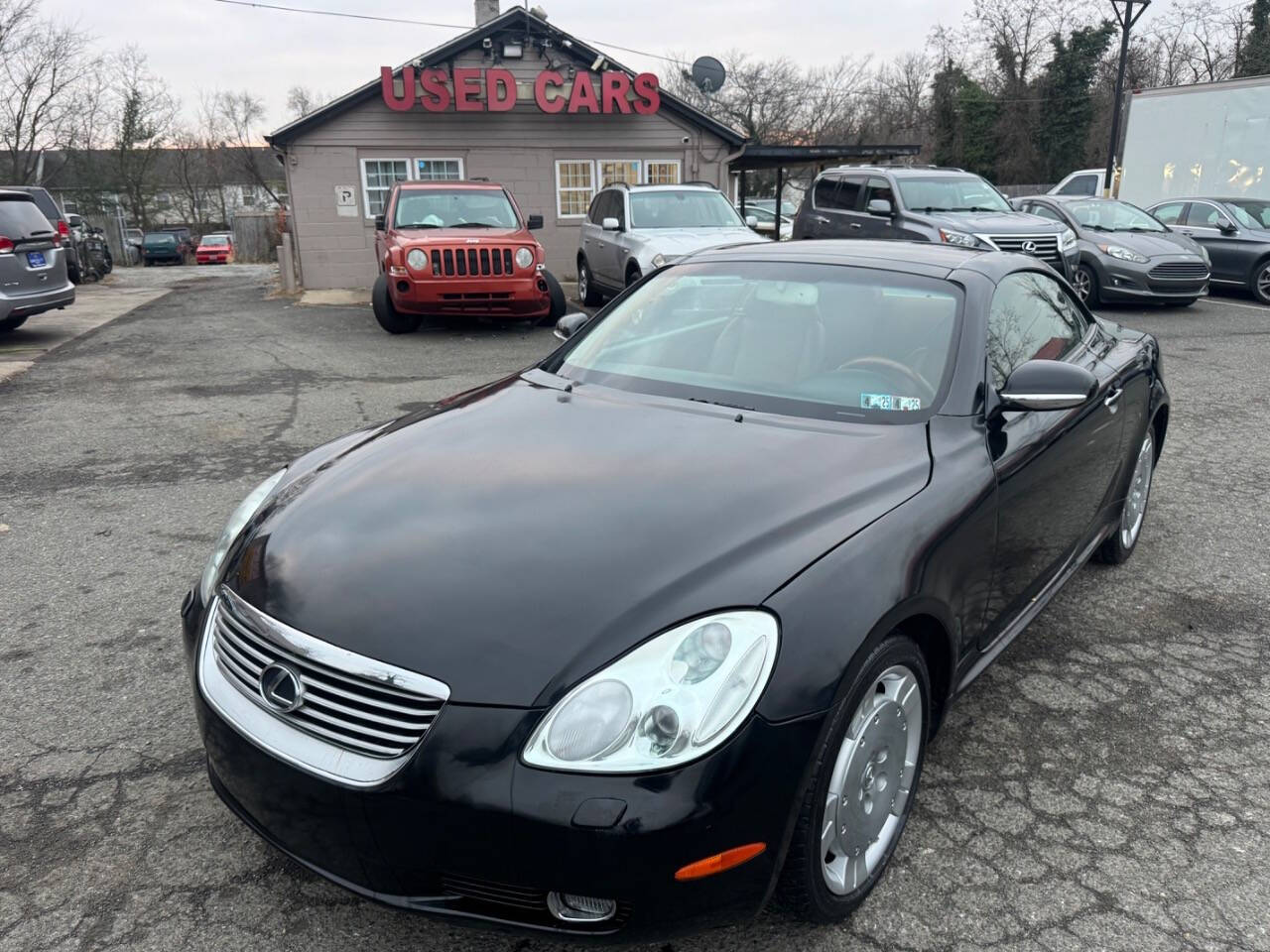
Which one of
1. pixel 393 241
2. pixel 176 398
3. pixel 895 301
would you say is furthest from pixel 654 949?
pixel 393 241

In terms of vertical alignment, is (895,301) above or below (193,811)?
above

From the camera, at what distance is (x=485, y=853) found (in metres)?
1.81

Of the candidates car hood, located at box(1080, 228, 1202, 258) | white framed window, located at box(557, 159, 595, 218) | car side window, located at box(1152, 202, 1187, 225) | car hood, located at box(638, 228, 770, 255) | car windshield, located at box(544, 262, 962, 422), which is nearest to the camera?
car windshield, located at box(544, 262, 962, 422)

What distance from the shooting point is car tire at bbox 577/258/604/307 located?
559 inches

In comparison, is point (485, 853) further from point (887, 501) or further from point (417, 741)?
point (887, 501)

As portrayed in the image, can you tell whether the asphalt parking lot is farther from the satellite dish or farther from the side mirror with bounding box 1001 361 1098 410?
the satellite dish

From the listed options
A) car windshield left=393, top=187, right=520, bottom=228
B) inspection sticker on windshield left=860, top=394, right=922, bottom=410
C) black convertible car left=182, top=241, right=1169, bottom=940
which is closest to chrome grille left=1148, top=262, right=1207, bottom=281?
car windshield left=393, top=187, right=520, bottom=228

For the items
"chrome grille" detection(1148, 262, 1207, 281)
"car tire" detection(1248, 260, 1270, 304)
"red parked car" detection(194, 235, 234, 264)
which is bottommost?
"red parked car" detection(194, 235, 234, 264)

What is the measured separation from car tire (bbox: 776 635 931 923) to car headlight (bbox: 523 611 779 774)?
240 millimetres

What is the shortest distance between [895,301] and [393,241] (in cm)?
948

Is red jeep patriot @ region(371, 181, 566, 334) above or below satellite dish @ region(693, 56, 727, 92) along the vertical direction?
below

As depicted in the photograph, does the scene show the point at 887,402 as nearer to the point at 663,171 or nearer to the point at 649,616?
the point at 649,616

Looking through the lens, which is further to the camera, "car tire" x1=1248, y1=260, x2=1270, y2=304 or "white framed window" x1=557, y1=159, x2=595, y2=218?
"white framed window" x1=557, y1=159, x2=595, y2=218

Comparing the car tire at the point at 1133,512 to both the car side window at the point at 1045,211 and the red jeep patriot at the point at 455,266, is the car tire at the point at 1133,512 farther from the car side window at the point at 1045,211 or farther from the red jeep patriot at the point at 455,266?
the car side window at the point at 1045,211
